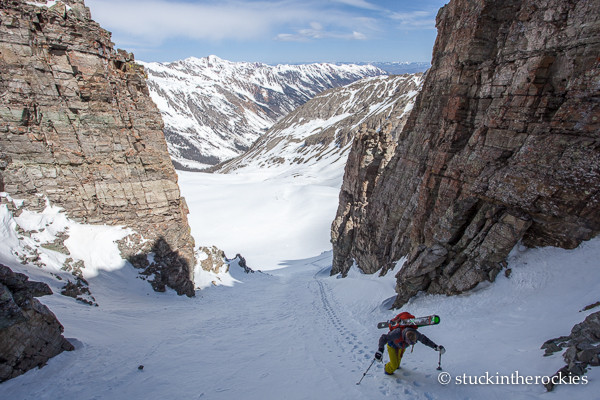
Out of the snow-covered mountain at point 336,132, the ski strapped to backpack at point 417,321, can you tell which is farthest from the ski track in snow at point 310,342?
the snow-covered mountain at point 336,132

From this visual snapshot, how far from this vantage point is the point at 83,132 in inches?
700

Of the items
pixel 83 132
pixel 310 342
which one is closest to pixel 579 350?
pixel 310 342

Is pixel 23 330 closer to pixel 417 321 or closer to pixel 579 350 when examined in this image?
pixel 417 321

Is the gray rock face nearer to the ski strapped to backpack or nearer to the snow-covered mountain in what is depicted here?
the ski strapped to backpack

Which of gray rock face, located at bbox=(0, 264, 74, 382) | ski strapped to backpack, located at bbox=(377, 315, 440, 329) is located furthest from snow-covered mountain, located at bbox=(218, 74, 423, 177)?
gray rock face, located at bbox=(0, 264, 74, 382)

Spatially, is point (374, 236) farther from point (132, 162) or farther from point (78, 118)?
point (78, 118)

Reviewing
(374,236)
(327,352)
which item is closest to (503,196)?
(327,352)

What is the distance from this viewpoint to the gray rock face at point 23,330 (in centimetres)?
689

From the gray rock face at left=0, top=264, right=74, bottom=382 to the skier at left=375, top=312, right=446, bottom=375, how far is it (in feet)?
28.7

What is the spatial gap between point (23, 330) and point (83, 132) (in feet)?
47.3

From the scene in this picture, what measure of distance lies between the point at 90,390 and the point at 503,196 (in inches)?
527

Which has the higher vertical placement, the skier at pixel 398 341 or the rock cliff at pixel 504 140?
the rock cliff at pixel 504 140

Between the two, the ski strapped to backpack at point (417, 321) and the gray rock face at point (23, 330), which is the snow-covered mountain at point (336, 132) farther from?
the gray rock face at point (23, 330)

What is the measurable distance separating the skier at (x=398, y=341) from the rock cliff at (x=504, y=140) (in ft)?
15.6
